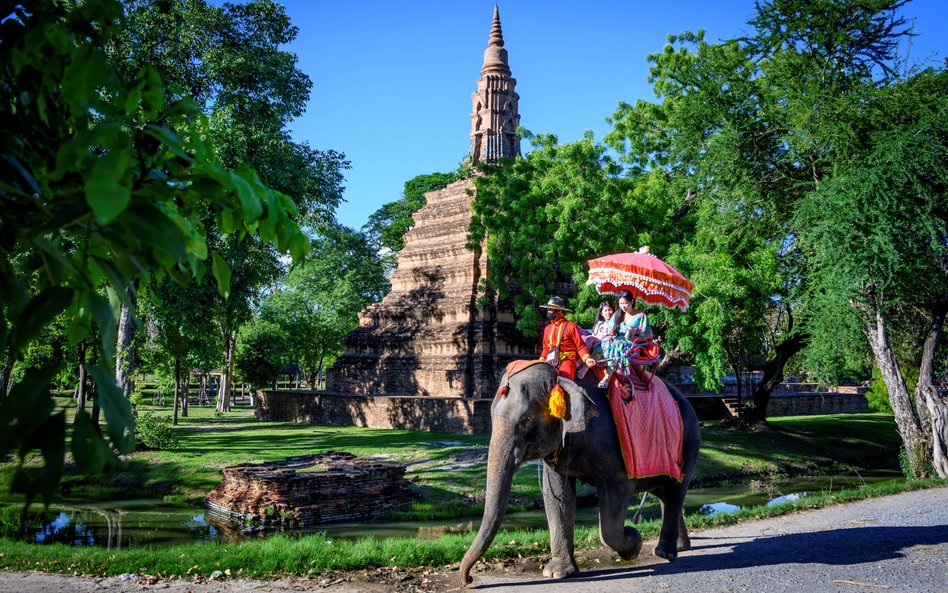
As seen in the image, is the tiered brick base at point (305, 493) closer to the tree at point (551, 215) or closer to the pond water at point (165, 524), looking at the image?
the pond water at point (165, 524)

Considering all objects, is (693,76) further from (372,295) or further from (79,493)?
(372,295)

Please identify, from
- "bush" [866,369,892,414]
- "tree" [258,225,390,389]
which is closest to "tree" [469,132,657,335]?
"bush" [866,369,892,414]

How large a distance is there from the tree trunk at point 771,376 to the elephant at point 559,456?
68.8 feet

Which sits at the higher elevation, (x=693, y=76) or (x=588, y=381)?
(x=693, y=76)

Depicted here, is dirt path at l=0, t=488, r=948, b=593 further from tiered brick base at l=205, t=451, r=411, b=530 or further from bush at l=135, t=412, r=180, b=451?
bush at l=135, t=412, r=180, b=451

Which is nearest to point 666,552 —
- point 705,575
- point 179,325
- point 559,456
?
point 705,575

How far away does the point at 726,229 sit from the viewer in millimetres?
21156

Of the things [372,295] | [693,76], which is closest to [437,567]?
[693,76]

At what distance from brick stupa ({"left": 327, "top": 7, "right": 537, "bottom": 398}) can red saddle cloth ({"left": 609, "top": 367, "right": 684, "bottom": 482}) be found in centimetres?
1880

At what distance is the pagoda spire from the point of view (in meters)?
41.8

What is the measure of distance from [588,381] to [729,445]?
60.1 ft

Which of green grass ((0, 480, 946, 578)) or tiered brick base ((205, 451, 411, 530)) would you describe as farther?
tiered brick base ((205, 451, 411, 530))

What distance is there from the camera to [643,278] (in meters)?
9.19

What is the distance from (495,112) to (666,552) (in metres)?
36.1
